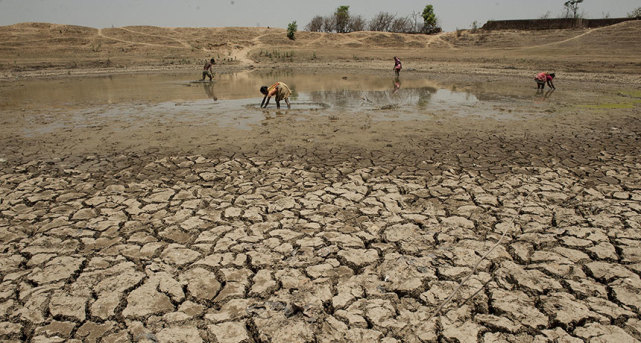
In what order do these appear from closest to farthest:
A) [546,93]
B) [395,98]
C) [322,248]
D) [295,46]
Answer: [322,248]
[395,98]
[546,93]
[295,46]

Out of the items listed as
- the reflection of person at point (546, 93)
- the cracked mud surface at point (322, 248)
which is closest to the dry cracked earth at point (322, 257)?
the cracked mud surface at point (322, 248)

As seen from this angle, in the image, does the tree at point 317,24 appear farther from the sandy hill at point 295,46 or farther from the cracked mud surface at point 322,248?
the cracked mud surface at point 322,248

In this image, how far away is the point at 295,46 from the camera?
125 feet

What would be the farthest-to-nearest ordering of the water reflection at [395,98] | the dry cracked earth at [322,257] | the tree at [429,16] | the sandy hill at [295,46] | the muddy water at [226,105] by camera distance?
the tree at [429,16], the sandy hill at [295,46], the water reflection at [395,98], the muddy water at [226,105], the dry cracked earth at [322,257]

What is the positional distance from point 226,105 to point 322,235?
7332 millimetres

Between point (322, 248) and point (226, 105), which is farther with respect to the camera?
point (226, 105)

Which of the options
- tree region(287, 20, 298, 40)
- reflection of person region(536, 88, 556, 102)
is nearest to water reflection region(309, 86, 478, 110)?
reflection of person region(536, 88, 556, 102)

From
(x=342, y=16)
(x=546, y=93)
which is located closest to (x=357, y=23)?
(x=342, y=16)

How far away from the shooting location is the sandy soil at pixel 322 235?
7.34 ft

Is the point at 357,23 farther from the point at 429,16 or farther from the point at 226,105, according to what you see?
the point at 226,105

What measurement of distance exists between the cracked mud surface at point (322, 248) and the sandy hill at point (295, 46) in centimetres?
1888

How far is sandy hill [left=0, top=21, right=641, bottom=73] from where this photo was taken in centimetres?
2311

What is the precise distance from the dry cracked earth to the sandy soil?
0.6 inches

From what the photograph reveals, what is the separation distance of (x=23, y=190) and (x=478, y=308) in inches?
195
